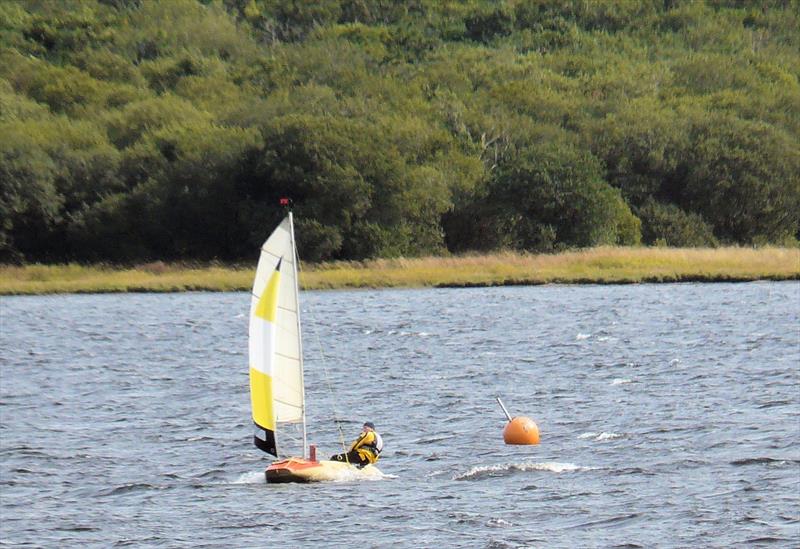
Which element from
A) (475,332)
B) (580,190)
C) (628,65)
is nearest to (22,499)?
(475,332)

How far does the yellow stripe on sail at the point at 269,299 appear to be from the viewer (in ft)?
83.3

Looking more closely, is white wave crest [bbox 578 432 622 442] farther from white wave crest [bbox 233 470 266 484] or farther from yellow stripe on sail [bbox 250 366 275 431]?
yellow stripe on sail [bbox 250 366 275 431]

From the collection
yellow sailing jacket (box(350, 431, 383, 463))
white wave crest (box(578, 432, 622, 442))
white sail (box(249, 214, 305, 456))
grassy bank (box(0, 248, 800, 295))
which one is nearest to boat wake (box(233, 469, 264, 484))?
white sail (box(249, 214, 305, 456))

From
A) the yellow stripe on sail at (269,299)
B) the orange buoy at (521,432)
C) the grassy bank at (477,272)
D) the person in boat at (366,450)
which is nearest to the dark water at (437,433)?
the orange buoy at (521,432)

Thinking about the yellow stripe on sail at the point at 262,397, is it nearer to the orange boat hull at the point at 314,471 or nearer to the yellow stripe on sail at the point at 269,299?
the orange boat hull at the point at 314,471

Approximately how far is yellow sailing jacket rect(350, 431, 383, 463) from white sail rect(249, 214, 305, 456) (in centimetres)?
110

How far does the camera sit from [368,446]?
26016 mm

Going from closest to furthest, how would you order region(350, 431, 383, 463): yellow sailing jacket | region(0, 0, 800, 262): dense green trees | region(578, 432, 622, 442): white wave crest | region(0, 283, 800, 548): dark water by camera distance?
region(0, 283, 800, 548): dark water < region(350, 431, 383, 463): yellow sailing jacket < region(578, 432, 622, 442): white wave crest < region(0, 0, 800, 262): dense green trees

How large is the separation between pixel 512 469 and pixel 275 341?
4.82 metres

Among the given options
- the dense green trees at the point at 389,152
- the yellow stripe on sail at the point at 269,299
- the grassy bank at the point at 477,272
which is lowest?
the grassy bank at the point at 477,272

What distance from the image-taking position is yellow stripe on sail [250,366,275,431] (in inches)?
1008

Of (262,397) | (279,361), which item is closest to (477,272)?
(279,361)

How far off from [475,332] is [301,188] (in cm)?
3487

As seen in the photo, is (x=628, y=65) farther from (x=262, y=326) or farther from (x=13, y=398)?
(x=262, y=326)
